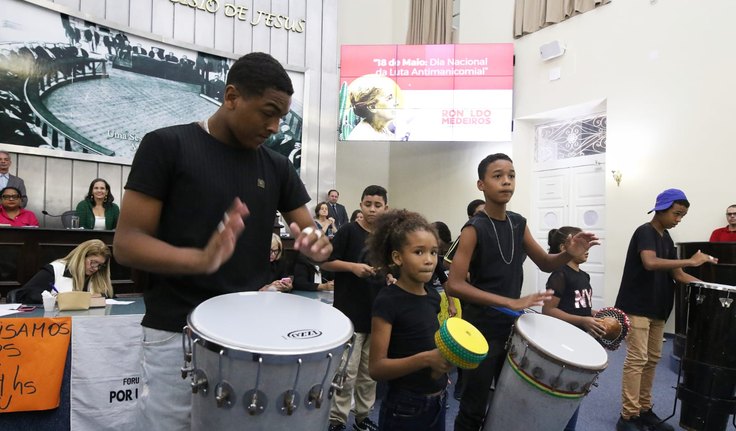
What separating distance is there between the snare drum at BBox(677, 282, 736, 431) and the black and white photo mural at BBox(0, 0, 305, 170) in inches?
305

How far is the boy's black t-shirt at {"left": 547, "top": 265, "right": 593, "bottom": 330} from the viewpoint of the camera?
10.1 feet

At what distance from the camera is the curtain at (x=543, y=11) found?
764cm

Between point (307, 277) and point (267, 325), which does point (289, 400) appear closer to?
point (267, 325)

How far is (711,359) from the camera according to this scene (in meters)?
2.82

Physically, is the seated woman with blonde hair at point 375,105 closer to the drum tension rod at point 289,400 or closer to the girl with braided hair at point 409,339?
the girl with braided hair at point 409,339

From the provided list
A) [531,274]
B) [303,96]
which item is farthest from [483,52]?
[531,274]

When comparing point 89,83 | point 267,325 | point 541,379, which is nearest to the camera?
point 267,325

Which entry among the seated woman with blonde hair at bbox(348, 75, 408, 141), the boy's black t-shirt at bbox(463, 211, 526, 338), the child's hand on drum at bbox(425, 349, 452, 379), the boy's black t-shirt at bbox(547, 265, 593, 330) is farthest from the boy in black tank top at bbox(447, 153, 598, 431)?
the seated woman with blonde hair at bbox(348, 75, 408, 141)

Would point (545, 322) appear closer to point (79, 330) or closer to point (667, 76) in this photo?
point (79, 330)

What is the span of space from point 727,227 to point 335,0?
769cm

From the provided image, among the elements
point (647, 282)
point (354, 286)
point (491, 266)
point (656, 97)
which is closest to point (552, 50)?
point (656, 97)

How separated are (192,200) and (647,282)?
3.16m

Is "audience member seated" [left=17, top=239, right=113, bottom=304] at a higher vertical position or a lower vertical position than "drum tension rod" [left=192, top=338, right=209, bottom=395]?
lower

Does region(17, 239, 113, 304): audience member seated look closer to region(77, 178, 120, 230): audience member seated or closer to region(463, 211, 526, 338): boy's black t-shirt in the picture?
region(77, 178, 120, 230): audience member seated
